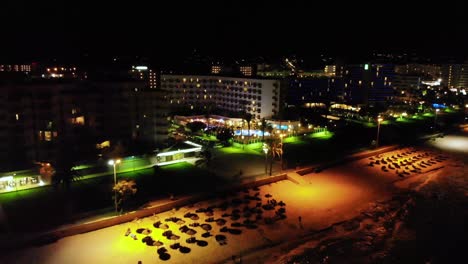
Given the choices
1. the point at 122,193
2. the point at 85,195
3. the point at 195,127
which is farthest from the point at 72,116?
the point at 195,127

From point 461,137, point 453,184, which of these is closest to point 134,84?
point 453,184

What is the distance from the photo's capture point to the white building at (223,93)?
89.4 metres

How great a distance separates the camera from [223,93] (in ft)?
324

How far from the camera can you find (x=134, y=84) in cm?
5569

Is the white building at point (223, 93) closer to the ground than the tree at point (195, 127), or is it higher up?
higher up

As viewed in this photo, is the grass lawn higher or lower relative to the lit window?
lower

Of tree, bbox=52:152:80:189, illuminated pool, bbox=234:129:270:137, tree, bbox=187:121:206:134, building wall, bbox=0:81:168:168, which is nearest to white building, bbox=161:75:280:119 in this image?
illuminated pool, bbox=234:129:270:137

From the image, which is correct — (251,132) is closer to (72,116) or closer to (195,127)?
(195,127)

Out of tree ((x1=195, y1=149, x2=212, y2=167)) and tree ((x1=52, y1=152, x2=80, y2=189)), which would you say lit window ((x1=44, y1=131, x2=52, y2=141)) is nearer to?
tree ((x1=52, y1=152, x2=80, y2=189))

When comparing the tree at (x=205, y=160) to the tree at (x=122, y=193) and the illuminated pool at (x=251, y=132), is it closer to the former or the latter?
the tree at (x=122, y=193)

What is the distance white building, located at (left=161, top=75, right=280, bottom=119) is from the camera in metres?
89.4

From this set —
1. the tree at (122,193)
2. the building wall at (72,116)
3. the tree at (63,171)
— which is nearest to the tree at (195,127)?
the building wall at (72,116)

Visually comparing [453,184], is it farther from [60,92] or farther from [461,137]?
[60,92]

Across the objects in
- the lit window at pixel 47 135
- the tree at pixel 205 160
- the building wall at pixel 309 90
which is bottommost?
the tree at pixel 205 160
